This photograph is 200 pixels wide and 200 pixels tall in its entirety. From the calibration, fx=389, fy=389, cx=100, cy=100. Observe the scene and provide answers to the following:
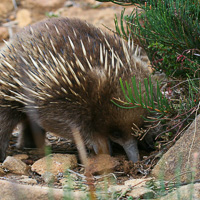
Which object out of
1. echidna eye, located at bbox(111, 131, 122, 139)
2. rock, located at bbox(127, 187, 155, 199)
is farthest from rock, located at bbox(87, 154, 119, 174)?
rock, located at bbox(127, 187, 155, 199)

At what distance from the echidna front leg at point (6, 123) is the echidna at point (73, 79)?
0.09 metres

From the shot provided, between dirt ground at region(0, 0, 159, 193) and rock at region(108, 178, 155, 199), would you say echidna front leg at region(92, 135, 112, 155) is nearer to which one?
rock at region(108, 178, 155, 199)

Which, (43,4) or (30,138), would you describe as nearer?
(30,138)

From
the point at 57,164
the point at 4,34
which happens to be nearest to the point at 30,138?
the point at 57,164

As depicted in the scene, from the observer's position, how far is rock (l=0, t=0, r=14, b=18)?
9.53 metres

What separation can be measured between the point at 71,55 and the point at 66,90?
32 cm

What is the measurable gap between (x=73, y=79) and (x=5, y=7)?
22.6 feet

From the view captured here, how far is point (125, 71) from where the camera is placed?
3445 millimetres

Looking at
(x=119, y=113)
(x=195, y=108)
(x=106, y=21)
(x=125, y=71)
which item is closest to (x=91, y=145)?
(x=119, y=113)

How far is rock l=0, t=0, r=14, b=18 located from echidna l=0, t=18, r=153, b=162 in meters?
6.01

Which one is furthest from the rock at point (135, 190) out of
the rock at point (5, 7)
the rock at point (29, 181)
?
the rock at point (5, 7)

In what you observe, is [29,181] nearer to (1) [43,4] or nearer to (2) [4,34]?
(2) [4,34]

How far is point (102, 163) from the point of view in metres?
3.66

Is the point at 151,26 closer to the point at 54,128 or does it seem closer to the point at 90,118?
the point at 90,118
